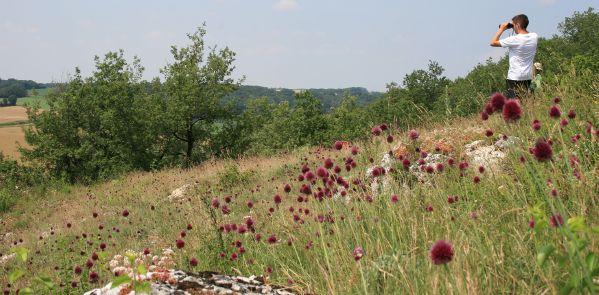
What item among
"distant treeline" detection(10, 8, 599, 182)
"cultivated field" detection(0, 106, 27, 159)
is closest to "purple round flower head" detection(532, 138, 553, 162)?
"distant treeline" detection(10, 8, 599, 182)

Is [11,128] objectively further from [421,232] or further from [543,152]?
[543,152]

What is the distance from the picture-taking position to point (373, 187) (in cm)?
445

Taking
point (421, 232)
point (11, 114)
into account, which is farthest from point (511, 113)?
point (11, 114)

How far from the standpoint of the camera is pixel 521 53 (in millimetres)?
7359

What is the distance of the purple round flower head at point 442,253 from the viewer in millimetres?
1640

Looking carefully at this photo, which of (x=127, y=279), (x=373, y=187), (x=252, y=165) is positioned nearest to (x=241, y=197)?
(x=252, y=165)

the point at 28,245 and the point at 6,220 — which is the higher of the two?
the point at 28,245

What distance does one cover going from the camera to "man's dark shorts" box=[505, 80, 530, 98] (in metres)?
7.35

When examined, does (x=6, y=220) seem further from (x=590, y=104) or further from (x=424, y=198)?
(x=590, y=104)

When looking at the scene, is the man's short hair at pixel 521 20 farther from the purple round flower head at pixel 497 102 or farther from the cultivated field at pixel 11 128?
the cultivated field at pixel 11 128

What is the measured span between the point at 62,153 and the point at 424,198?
1023 inches

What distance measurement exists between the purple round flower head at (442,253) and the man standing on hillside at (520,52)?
6.26 m

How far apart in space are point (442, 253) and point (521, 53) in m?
6.69

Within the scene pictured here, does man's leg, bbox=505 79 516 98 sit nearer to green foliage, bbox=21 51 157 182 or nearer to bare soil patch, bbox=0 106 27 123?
green foliage, bbox=21 51 157 182
